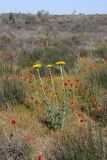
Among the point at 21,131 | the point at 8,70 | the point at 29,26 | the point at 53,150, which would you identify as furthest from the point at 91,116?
the point at 29,26

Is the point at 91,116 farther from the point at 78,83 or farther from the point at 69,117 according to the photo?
the point at 78,83

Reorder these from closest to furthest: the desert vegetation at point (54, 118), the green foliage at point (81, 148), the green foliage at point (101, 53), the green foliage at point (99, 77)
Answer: the green foliage at point (81, 148), the desert vegetation at point (54, 118), the green foliage at point (99, 77), the green foliage at point (101, 53)

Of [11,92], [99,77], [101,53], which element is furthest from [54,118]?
[101,53]

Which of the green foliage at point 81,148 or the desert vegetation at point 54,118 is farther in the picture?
the desert vegetation at point 54,118

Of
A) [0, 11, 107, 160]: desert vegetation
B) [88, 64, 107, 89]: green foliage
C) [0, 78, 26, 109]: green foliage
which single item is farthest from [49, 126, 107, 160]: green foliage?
[88, 64, 107, 89]: green foliage

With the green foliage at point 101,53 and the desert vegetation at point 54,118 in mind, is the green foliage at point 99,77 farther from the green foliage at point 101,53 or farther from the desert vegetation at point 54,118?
the green foliage at point 101,53

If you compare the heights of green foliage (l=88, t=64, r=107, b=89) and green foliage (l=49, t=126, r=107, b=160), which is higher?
green foliage (l=49, t=126, r=107, b=160)

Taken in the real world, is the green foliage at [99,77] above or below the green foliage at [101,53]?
above

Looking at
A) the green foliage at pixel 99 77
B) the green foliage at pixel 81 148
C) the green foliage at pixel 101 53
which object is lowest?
the green foliage at pixel 101 53

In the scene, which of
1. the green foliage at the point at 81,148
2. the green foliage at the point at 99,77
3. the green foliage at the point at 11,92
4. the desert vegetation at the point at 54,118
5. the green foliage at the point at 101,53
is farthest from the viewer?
the green foliage at the point at 101,53

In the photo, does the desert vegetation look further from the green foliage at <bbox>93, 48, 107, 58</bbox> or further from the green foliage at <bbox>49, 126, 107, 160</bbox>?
the green foliage at <bbox>93, 48, 107, 58</bbox>

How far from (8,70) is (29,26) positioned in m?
21.5

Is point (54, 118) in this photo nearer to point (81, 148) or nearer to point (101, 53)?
point (81, 148)

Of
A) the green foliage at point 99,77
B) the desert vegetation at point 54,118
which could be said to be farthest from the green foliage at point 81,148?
the green foliage at point 99,77
